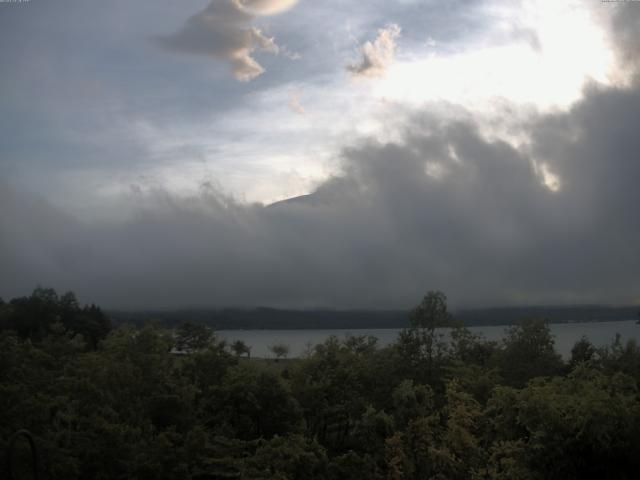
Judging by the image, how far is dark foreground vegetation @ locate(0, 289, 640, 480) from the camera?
1708 centimetres

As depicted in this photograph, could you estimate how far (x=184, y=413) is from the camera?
26.7 metres

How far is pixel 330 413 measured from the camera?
28.6 m

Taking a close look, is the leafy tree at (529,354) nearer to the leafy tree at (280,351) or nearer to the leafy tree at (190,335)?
the leafy tree at (190,335)

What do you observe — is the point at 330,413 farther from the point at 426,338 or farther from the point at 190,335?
the point at 190,335

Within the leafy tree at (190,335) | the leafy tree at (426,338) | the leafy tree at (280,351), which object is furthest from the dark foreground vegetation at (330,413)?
the leafy tree at (280,351)

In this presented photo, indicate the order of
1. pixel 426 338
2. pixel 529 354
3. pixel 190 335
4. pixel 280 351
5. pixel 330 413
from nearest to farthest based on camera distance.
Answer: pixel 330 413 → pixel 426 338 → pixel 529 354 → pixel 190 335 → pixel 280 351

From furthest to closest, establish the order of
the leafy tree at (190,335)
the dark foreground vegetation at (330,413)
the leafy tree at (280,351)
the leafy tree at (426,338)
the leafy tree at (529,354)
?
the leafy tree at (280,351) < the leafy tree at (190,335) < the leafy tree at (529,354) < the leafy tree at (426,338) < the dark foreground vegetation at (330,413)

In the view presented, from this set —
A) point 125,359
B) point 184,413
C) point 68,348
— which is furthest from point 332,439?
point 68,348

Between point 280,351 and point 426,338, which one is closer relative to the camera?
point 426,338

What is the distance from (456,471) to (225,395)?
10737 mm

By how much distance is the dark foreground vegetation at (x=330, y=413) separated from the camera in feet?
56.0

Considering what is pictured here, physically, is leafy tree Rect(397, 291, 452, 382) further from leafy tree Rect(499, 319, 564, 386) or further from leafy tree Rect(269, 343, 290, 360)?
leafy tree Rect(269, 343, 290, 360)

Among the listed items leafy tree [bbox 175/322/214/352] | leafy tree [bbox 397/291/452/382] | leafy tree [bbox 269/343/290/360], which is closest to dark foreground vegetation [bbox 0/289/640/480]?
leafy tree [bbox 397/291/452/382]

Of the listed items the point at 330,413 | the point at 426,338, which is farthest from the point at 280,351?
the point at 330,413
